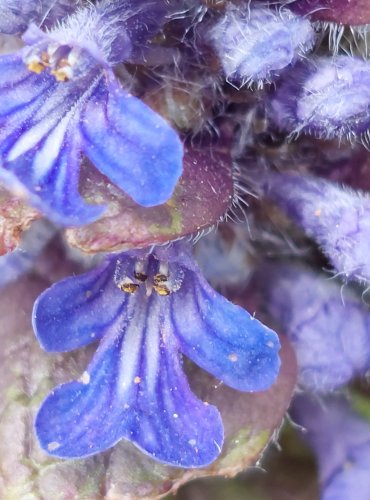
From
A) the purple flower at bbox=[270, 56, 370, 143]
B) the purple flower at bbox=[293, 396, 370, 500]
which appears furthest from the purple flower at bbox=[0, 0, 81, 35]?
the purple flower at bbox=[293, 396, 370, 500]

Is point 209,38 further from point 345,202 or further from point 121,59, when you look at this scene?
point 345,202

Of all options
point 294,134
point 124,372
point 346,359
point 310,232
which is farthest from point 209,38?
point 346,359

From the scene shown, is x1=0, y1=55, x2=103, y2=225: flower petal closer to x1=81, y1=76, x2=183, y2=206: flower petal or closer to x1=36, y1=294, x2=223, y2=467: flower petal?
x1=81, y1=76, x2=183, y2=206: flower petal

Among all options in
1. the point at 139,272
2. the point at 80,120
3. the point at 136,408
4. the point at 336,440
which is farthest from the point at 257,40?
the point at 336,440

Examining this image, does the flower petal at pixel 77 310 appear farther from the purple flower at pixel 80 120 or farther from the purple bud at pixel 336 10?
the purple bud at pixel 336 10

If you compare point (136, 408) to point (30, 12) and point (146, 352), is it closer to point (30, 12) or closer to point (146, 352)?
point (146, 352)

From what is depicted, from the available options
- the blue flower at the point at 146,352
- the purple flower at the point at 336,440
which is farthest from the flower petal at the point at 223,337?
the purple flower at the point at 336,440
